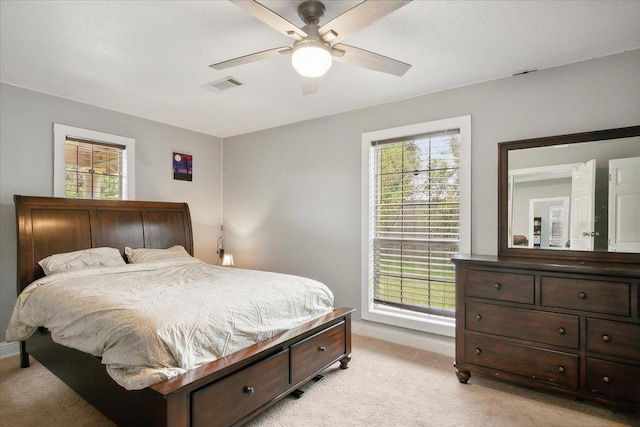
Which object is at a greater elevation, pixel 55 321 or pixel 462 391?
pixel 55 321

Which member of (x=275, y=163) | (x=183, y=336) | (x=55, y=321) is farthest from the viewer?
(x=275, y=163)

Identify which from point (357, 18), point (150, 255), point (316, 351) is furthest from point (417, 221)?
point (150, 255)

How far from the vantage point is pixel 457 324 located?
2680 mm

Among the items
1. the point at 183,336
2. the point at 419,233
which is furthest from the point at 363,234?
the point at 183,336

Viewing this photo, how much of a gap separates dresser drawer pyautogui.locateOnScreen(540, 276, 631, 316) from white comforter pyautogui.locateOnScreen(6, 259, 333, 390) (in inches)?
64.0

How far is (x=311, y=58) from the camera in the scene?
1914 mm

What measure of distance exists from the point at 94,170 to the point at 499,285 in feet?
13.8

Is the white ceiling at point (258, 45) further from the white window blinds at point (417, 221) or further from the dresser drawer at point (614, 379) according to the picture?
the dresser drawer at point (614, 379)

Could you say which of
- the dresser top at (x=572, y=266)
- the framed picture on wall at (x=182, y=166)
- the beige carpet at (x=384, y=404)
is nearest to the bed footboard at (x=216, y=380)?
the beige carpet at (x=384, y=404)

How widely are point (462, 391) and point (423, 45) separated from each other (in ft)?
8.38

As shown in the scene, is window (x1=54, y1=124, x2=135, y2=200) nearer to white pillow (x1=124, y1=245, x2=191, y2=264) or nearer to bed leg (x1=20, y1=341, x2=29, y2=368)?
white pillow (x1=124, y1=245, x2=191, y2=264)

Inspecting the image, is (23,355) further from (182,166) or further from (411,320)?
(411,320)

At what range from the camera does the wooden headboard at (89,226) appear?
3010 mm

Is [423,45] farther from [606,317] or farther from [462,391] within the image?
[462,391]
